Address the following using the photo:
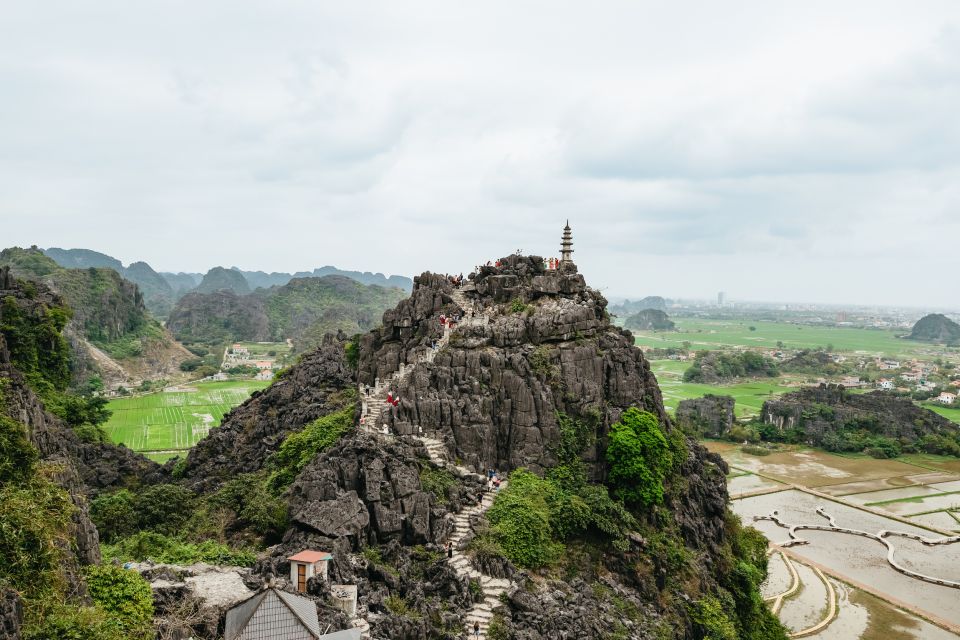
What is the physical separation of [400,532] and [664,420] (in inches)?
754

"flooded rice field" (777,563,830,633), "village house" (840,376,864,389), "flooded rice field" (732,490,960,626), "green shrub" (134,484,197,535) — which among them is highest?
"green shrub" (134,484,197,535)

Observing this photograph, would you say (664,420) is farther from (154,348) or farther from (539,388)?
(154,348)

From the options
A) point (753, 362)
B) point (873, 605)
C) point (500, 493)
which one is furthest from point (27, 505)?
point (753, 362)

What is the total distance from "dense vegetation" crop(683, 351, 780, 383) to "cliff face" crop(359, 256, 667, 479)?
405 ft

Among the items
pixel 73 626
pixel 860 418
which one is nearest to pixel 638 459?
pixel 73 626

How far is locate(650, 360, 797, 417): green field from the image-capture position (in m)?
123

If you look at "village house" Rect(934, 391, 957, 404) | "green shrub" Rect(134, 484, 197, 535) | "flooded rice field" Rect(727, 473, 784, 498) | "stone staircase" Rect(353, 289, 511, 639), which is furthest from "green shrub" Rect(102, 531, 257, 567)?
"village house" Rect(934, 391, 957, 404)

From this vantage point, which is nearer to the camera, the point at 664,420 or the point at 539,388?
the point at 539,388

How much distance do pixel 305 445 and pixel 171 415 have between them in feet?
226

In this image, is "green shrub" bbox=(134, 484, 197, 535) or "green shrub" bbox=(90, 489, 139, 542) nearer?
"green shrub" bbox=(90, 489, 139, 542)

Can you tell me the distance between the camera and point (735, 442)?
96.9 metres

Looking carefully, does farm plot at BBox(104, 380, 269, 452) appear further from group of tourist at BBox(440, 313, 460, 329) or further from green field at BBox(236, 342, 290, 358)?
group of tourist at BBox(440, 313, 460, 329)

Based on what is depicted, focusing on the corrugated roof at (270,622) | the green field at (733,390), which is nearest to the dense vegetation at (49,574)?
the corrugated roof at (270,622)

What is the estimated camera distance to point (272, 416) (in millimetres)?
46438
